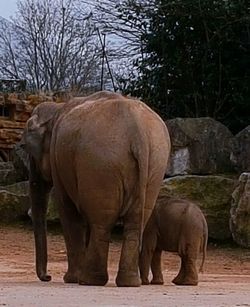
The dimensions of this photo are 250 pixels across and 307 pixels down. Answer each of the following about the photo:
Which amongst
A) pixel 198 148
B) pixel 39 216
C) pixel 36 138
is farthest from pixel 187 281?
pixel 198 148

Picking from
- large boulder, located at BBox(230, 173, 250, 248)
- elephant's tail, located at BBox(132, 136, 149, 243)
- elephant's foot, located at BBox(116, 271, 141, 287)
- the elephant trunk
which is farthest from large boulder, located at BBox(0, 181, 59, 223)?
elephant's tail, located at BBox(132, 136, 149, 243)

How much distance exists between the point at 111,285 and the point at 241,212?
25.8 feet

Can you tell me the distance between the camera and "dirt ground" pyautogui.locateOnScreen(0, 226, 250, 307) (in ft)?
24.8

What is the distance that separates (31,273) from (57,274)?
19.5 inches

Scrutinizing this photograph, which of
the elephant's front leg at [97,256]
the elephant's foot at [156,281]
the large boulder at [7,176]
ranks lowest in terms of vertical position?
the large boulder at [7,176]

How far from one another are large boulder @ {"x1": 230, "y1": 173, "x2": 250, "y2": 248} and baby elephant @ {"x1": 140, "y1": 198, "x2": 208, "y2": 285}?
6.89m

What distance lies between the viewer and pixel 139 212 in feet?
31.0

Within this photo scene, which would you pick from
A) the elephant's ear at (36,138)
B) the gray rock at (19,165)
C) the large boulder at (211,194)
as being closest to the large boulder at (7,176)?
the gray rock at (19,165)

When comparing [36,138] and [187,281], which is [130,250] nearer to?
[187,281]

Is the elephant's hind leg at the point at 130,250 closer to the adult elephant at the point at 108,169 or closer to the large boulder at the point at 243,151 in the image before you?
the adult elephant at the point at 108,169

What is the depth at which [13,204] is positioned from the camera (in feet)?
68.5

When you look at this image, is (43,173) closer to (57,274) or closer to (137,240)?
(137,240)

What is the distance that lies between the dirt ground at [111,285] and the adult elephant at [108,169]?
0.36 m

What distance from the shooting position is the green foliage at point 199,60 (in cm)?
2306
